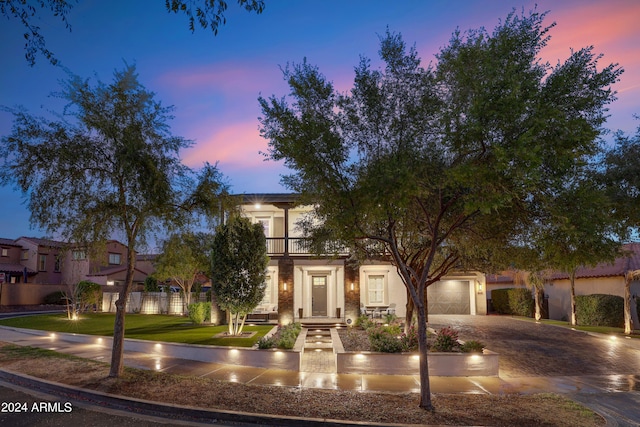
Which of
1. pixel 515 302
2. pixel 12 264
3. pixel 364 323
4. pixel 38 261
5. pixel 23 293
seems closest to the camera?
pixel 364 323

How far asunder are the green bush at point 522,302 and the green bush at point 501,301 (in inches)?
29.3

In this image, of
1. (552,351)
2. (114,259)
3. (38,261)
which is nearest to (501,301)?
(552,351)

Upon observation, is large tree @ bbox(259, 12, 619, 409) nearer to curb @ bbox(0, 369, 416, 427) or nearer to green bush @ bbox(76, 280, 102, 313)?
curb @ bbox(0, 369, 416, 427)

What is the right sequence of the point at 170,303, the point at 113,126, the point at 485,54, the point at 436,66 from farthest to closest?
the point at 170,303
the point at 113,126
the point at 436,66
the point at 485,54

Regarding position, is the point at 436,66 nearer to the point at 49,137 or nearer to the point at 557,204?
the point at 557,204

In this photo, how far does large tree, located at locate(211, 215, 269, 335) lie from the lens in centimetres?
1568

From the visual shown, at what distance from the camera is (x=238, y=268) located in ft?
52.1

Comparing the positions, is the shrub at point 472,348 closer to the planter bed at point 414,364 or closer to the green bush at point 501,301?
the planter bed at point 414,364

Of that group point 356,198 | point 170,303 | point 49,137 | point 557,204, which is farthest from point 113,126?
point 170,303

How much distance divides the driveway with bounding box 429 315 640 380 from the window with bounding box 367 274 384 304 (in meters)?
3.41

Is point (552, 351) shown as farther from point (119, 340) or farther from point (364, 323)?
point (119, 340)

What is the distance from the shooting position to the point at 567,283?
28.1 metres

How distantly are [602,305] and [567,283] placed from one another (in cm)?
528

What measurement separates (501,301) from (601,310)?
8.88 meters
